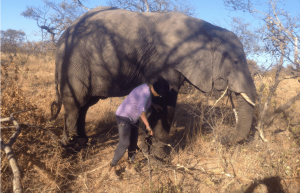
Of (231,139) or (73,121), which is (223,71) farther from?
(73,121)

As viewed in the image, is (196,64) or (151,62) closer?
(196,64)

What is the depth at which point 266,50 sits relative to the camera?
5.49m

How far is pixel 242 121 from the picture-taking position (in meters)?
4.00

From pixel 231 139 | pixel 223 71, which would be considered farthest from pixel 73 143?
pixel 223 71

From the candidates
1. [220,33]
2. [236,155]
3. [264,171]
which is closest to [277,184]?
[264,171]

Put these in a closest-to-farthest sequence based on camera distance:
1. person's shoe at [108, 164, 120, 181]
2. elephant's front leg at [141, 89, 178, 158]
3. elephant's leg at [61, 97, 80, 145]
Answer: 1. person's shoe at [108, 164, 120, 181]
2. elephant's front leg at [141, 89, 178, 158]
3. elephant's leg at [61, 97, 80, 145]

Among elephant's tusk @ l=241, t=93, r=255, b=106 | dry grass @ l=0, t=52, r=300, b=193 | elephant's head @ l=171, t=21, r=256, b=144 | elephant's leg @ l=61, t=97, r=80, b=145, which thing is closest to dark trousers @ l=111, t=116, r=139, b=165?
dry grass @ l=0, t=52, r=300, b=193

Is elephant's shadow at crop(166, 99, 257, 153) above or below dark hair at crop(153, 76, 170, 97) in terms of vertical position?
below

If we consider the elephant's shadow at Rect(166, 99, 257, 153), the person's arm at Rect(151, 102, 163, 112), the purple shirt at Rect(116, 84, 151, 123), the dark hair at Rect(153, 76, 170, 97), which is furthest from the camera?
the elephant's shadow at Rect(166, 99, 257, 153)

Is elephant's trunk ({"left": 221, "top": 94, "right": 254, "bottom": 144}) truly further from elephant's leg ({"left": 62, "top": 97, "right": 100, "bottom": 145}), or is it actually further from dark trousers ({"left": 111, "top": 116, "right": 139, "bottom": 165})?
elephant's leg ({"left": 62, "top": 97, "right": 100, "bottom": 145})

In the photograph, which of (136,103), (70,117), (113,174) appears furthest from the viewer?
(70,117)

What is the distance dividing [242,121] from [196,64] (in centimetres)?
135

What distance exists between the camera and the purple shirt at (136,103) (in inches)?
123

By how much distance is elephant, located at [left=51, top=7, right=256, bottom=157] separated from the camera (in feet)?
13.1
